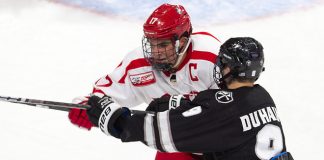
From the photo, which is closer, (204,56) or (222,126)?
(222,126)

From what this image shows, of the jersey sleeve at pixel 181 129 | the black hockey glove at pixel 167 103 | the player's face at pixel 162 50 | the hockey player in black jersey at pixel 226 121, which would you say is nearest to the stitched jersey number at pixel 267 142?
the hockey player in black jersey at pixel 226 121

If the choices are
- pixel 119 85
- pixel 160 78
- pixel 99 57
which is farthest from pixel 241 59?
pixel 99 57

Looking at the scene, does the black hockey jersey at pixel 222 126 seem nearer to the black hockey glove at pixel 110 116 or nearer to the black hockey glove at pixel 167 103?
the black hockey glove at pixel 110 116

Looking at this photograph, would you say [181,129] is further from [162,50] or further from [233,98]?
[162,50]

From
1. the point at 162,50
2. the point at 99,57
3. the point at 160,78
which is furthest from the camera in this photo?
the point at 99,57

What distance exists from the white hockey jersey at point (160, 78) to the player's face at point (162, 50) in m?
0.13

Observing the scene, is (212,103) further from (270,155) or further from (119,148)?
(119,148)

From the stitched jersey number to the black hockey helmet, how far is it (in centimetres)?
19

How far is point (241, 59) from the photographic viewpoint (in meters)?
1.69

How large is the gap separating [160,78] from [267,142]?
81 cm

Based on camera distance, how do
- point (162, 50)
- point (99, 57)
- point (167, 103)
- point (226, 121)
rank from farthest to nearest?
1. point (99, 57)
2. point (162, 50)
3. point (167, 103)
4. point (226, 121)

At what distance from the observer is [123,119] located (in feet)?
5.85

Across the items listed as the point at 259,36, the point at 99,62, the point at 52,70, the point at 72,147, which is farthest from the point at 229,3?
the point at 72,147

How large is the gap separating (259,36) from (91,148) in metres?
2.15
